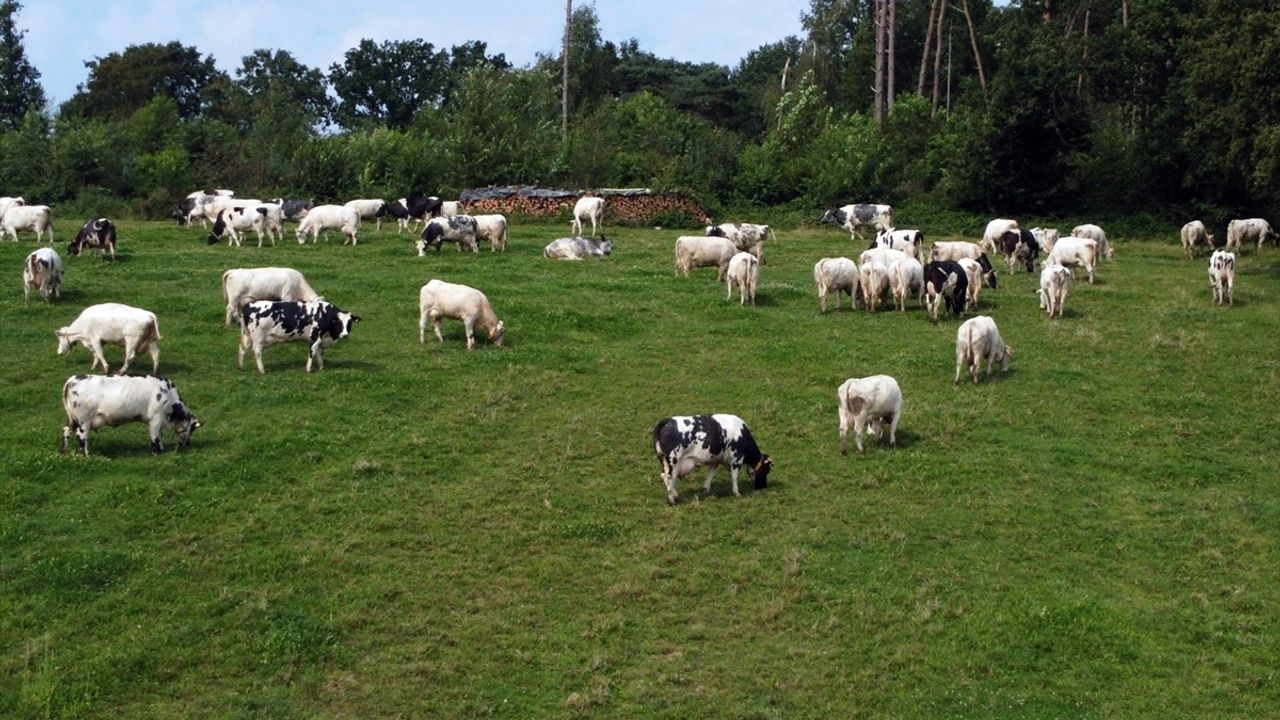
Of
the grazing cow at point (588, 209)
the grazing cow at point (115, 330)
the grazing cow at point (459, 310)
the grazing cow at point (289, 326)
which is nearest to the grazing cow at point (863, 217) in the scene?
the grazing cow at point (588, 209)

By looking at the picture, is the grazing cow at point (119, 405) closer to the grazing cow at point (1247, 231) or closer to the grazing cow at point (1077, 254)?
the grazing cow at point (1077, 254)

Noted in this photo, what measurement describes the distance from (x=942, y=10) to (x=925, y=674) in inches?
2401

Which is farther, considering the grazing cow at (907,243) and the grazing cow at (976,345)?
the grazing cow at (907,243)

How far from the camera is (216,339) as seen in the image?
101ft

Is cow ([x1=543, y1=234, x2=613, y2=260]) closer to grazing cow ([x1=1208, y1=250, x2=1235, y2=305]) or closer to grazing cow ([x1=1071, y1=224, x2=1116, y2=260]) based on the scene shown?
grazing cow ([x1=1071, y1=224, x2=1116, y2=260])

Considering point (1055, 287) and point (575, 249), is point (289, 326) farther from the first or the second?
point (1055, 287)

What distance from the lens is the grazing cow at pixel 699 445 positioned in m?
21.7

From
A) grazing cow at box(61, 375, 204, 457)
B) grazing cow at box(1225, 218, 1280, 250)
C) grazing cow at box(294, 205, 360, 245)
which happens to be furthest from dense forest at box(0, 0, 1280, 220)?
grazing cow at box(61, 375, 204, 457)

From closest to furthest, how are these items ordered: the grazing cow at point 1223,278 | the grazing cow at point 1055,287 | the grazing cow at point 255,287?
the grazing cow at point 255,287, the grazing cow at point 1055,287, the grazing cow at point 1223,278

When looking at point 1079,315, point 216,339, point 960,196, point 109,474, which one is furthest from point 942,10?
point 109,474

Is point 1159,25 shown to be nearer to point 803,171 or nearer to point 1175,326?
point 803,171

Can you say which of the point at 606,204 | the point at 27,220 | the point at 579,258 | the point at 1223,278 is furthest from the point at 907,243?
the point at 27,220

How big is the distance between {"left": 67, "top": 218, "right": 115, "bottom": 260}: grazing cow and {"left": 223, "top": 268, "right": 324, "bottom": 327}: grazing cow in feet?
31.9

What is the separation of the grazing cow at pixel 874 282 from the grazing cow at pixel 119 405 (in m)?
18.2
